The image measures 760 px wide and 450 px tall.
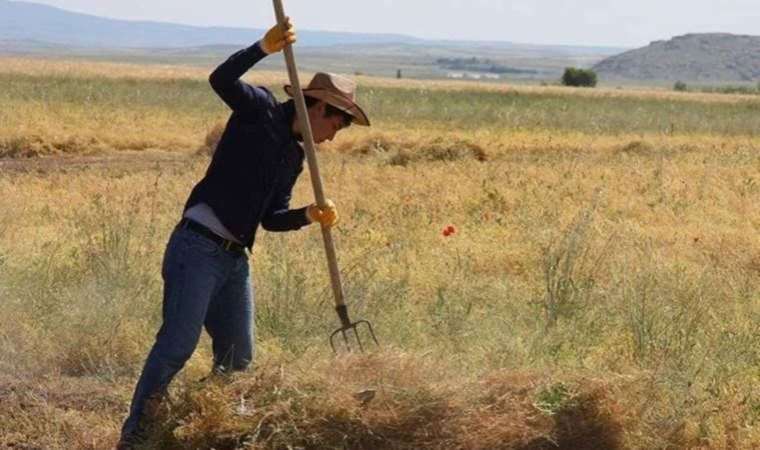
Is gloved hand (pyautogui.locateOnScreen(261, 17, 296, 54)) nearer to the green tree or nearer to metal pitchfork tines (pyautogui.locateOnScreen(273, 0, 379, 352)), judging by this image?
metal pitchfork tines (pyautogui.locateOnScreen(273, 0, 379, 352))

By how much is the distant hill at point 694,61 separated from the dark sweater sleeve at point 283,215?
540 feet

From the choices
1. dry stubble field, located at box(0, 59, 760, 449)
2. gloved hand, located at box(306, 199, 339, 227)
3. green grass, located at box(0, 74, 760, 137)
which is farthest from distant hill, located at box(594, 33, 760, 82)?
gloved hand, located at box(306, 199, 339, 227)

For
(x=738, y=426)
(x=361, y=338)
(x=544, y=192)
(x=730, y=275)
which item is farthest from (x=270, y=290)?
(x=544, y=192)

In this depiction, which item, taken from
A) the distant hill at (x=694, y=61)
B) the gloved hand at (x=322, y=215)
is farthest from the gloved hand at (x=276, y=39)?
the distant hill at (x=694, y=61)

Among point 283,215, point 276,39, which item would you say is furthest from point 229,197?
point 276,39

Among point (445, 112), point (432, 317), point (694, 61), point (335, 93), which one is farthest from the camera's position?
point (694, 61)

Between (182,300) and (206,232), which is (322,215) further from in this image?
(182,300)

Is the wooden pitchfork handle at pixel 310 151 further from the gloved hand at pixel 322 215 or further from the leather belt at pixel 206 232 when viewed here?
the leather belt at pixel 206 232

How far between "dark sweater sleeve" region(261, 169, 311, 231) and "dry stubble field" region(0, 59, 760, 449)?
1.76 ft

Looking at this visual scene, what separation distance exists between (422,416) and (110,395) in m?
1.47

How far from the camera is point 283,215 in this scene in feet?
14.2

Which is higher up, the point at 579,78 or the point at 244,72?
the point at 244,72

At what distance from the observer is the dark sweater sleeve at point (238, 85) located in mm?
3969

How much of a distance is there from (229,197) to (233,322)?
535mm
